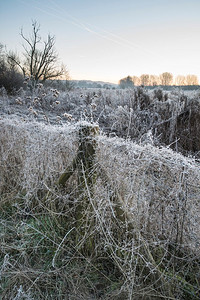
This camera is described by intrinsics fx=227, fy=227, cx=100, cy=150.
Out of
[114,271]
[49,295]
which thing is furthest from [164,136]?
[49,295]

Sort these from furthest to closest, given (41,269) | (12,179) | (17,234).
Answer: (12,179), (17,234), (41,269)

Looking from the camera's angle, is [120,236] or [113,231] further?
[113,231]

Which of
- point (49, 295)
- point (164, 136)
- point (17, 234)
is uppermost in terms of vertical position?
point (164, 136)

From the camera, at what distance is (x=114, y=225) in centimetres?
212

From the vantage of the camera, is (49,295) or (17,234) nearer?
(49,295)

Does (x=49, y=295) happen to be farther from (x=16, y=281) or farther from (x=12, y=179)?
(x=12, y=179)

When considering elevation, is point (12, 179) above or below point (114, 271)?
above

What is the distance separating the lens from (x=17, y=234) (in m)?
2.46

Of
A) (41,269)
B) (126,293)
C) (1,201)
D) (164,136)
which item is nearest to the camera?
(126,293)

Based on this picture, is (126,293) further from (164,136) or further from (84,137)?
(164,136)

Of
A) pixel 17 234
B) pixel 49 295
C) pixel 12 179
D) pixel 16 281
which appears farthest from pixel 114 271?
pixel 12 179

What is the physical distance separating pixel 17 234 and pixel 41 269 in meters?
0.56

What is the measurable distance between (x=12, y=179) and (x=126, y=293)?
7.94 feet

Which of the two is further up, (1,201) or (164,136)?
(164,136)
